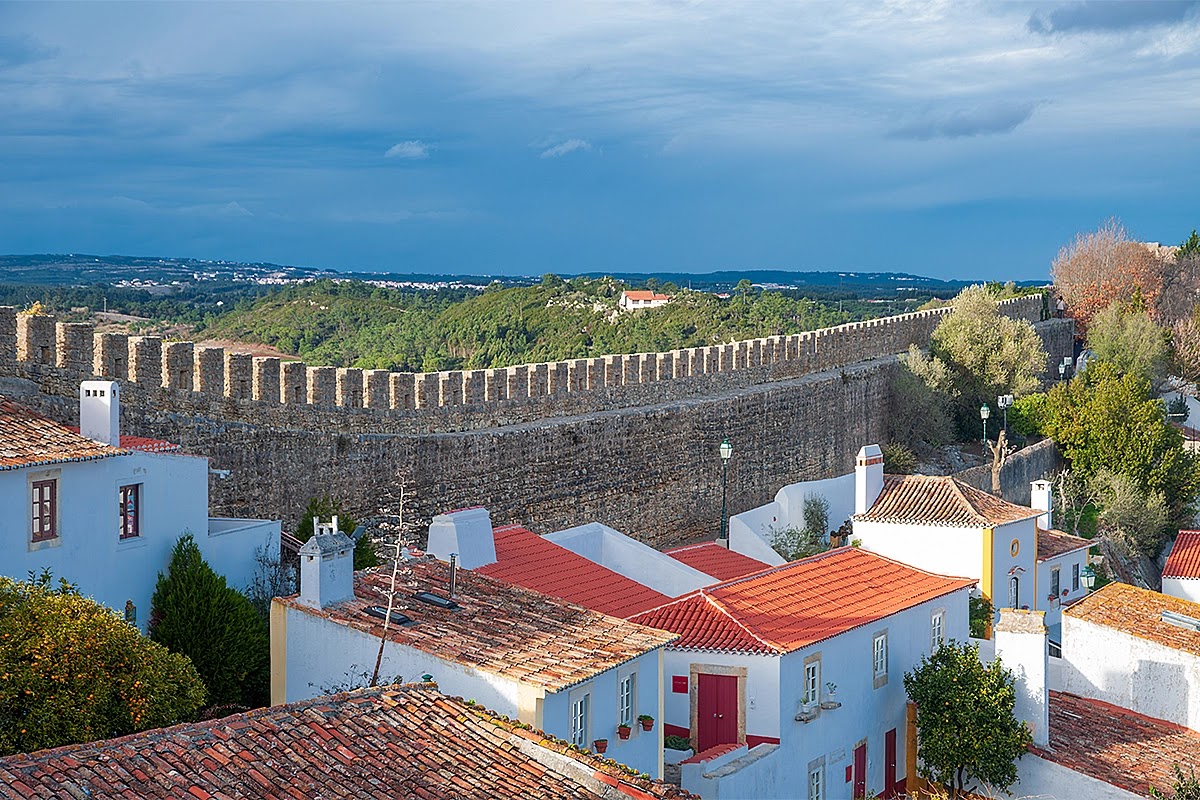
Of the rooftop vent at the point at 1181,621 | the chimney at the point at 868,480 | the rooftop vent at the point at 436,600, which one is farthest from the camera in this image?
the chimney at the point at 868,480

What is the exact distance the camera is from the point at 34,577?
852cm

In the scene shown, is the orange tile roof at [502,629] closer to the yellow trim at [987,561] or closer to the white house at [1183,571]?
the yellow trim at [987,561]

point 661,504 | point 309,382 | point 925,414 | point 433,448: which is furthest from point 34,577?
point 925,414

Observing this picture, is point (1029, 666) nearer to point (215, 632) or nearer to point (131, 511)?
point (215, 632)

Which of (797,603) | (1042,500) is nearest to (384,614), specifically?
(797,603)

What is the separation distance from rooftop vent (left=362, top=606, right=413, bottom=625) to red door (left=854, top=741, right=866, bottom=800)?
3.89 metres

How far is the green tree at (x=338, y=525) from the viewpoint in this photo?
11.2 metres

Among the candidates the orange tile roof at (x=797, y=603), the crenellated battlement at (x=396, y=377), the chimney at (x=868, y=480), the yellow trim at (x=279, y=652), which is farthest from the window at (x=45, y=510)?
the chimney at (x=868, y=480)

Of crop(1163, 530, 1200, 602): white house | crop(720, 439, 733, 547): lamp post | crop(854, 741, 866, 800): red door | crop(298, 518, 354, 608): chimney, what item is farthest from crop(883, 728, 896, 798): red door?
crop(1163, 530, 1200, 602): white house

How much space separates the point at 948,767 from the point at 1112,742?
1674mm

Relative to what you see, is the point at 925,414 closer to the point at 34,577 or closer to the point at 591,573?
the point at 591,573

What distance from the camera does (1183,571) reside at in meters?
20.9

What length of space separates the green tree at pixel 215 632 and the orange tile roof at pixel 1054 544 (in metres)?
10.9

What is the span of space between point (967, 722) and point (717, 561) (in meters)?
4.33
